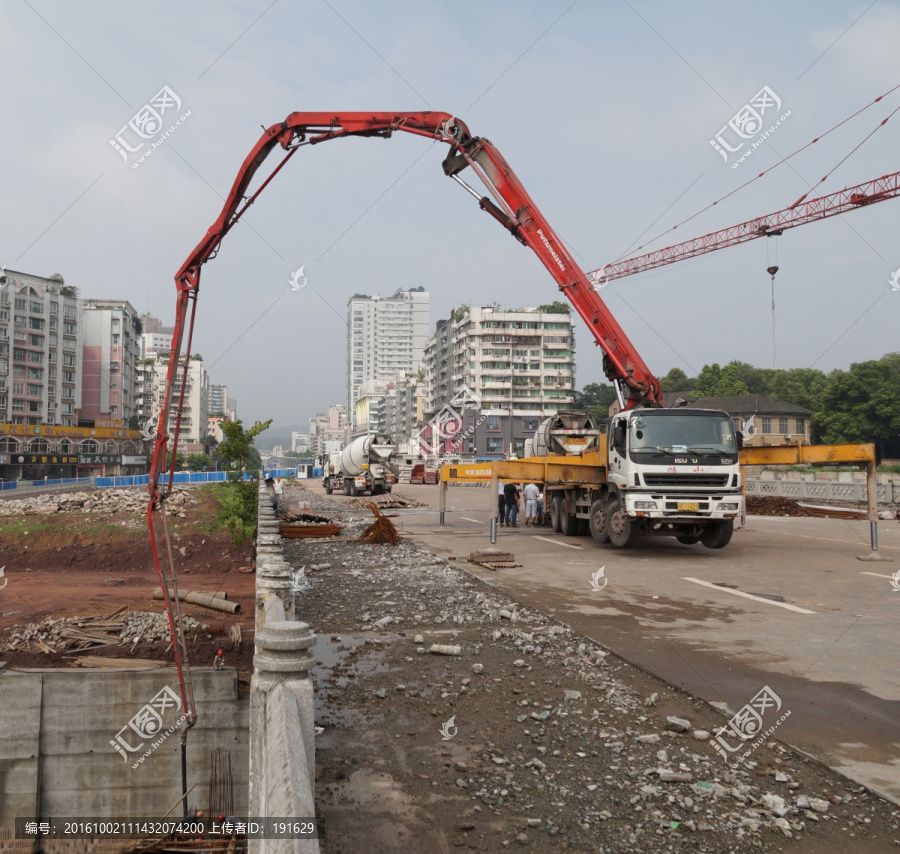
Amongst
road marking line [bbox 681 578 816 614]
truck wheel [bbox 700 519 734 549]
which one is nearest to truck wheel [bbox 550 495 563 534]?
truck wheel [bbox 700 519 734 549]

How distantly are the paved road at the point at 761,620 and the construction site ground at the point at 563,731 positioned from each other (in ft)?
0.17

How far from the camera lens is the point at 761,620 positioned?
8609mm

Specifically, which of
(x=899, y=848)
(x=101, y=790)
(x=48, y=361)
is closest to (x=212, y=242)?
(x=101, y=790)

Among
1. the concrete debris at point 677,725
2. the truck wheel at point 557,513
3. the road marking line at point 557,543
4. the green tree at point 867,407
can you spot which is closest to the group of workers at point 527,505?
the truck wheel at point 557,513

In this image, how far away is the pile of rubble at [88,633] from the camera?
845 centimetres

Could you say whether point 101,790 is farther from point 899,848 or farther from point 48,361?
point 48,361

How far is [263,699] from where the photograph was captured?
12.1 feet

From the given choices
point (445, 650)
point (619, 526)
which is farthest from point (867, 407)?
point (445, 650)

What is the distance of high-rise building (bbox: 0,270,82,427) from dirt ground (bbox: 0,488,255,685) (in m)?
64.3

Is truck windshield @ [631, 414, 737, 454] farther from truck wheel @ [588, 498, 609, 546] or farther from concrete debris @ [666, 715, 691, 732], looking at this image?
concrete debris @ [666, 715, 691, 732]

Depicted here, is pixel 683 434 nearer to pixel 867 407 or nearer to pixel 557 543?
pixel 557 543

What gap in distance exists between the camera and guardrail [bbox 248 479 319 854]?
8.71 ft

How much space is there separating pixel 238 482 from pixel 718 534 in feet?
35.8

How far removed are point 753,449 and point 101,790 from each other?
45.0 feet
